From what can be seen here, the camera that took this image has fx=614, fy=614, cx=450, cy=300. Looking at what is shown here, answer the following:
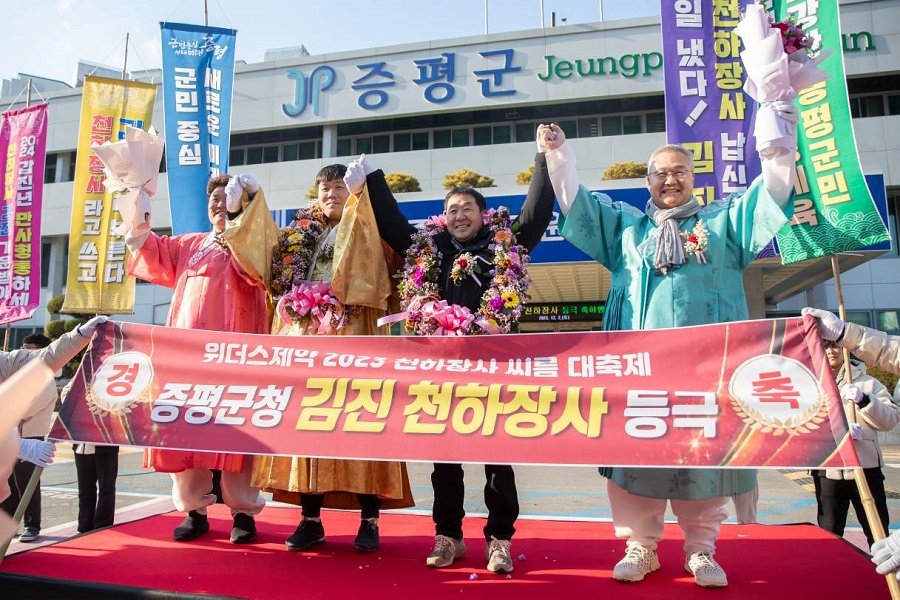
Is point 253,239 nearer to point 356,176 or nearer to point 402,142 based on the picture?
point 356,176

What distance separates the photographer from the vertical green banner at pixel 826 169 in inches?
218

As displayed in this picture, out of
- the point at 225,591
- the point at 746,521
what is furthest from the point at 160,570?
the point at 746,521

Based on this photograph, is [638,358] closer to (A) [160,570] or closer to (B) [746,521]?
(B) [746,521]

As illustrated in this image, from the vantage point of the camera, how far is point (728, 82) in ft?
24.5

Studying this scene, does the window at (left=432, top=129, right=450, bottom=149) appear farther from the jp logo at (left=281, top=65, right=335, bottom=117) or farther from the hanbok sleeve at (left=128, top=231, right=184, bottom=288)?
the hanbok sleeve at (left=128, top=231, right=184, bottom=288)

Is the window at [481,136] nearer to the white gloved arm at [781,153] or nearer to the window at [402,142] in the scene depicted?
the window at [402,142]

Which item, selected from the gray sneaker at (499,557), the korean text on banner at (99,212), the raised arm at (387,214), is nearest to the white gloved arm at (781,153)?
the raised arm at (387,214)

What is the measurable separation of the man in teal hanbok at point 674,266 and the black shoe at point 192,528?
2.31m

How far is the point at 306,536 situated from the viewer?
10.6 ft

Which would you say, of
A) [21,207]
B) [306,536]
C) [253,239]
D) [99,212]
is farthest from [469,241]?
[21,207]

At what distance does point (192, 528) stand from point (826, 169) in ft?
21.2

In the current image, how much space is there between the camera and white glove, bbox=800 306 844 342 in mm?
2422

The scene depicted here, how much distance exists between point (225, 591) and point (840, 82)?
23.1ft

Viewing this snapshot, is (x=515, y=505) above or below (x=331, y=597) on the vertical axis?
above
